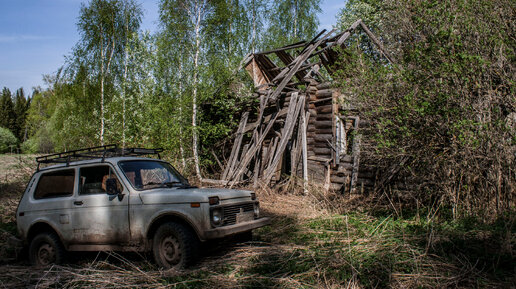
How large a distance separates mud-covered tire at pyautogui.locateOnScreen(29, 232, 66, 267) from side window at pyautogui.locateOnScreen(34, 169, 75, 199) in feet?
2.21

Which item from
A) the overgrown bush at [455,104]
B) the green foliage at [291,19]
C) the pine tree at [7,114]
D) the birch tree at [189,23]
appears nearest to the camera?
the overgrown bush at [455,104]

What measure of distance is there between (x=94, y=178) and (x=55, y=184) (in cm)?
85

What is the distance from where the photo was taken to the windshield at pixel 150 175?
5.68m

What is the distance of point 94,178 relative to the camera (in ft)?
19.1

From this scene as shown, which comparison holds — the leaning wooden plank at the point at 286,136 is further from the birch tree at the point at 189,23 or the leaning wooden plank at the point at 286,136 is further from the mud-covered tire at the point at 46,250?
the mud-covered tire at the point at 46,250

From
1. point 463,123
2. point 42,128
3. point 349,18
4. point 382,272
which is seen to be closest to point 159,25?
point 349,18

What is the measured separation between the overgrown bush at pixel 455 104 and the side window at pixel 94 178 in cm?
496

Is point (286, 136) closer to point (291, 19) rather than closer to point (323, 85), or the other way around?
point (323, 85)

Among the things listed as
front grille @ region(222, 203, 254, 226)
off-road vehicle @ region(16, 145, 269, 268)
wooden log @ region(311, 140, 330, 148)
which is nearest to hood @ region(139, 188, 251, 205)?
off-road vehicle @ region(16, 145, 269, 268)

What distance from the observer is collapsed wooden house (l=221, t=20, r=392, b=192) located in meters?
10.5

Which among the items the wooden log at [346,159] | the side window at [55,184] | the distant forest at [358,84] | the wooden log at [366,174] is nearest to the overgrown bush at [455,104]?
the distant forest at [358,84]

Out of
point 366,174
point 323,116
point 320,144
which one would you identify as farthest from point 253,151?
point 366,174

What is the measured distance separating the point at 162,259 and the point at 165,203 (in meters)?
0.79

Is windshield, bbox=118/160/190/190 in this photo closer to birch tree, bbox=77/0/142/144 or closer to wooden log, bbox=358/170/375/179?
wooden log, bbox=358/170/375/179
